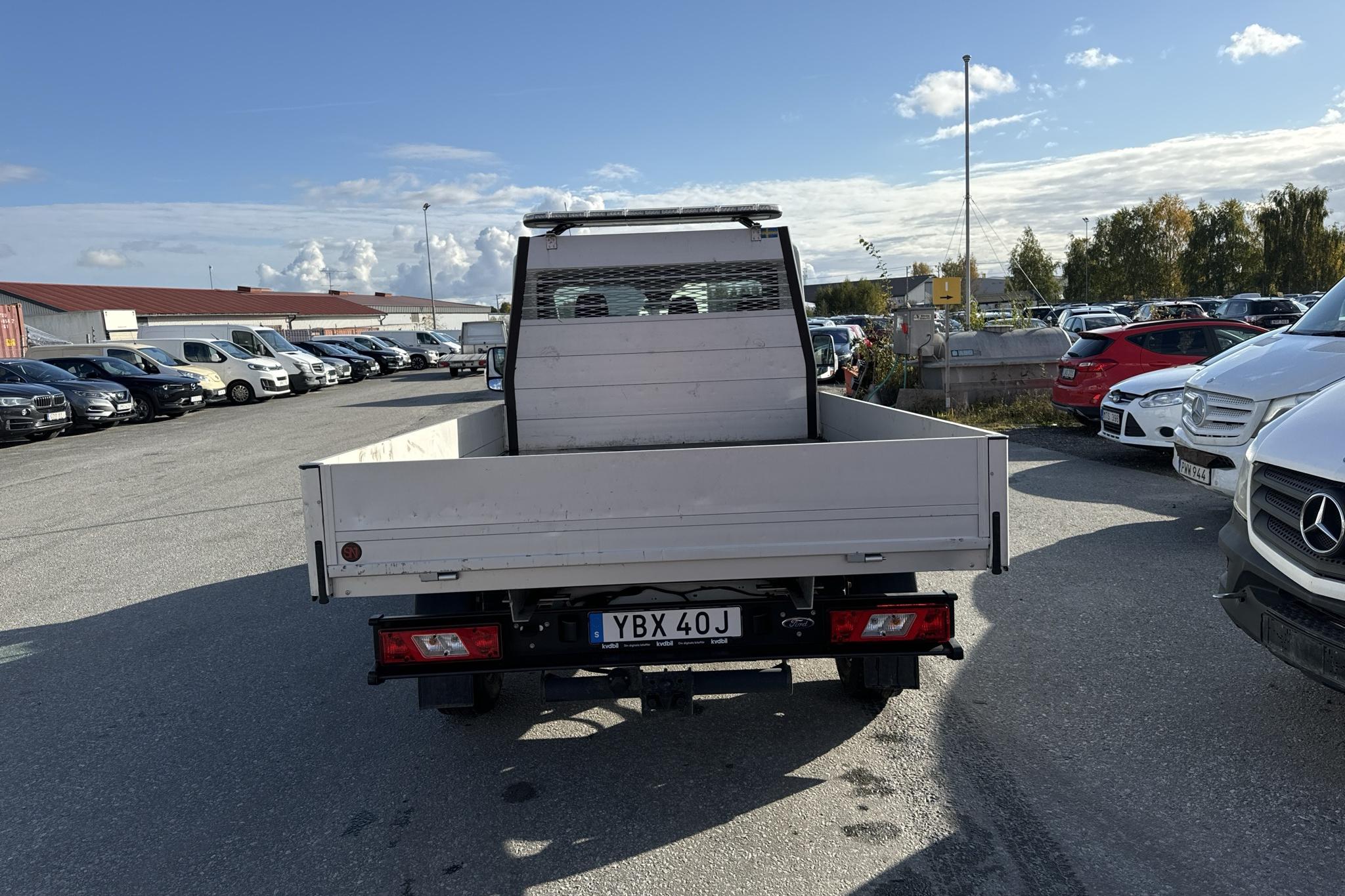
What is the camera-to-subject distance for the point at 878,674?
4.16 metres

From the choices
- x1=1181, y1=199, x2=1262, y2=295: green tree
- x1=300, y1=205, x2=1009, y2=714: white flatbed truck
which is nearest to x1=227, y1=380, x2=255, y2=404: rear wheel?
x1=300, y1=205, x2=1009, y2=714: white flatbed truck

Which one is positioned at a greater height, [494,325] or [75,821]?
[494,325]

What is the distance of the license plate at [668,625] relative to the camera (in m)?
3.66

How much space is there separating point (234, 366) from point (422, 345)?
19.9 meters

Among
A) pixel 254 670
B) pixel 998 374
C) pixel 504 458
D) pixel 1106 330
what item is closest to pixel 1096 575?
pixel 504 458

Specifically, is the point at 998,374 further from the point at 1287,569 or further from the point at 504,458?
the point at 504,458

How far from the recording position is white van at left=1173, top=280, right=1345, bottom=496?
6676 mm

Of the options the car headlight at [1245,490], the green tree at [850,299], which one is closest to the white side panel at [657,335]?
the car headlight at [1245,490]

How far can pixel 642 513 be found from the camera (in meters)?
3.34

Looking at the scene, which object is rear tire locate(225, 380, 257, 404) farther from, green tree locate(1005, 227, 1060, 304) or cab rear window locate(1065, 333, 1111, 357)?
green tree locate(1005, 227, 1060, 304)

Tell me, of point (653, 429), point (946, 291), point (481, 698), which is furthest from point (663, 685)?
point (946, 291)

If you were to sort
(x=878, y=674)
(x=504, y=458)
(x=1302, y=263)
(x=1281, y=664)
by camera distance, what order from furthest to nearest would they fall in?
1. (x=1302, y=263)
2. (x=1281, y=664)
3. (x=878, y=674)
4. (x=504, y=458)

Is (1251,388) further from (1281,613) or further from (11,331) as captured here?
(11,331)

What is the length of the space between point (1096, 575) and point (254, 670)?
211 inches
